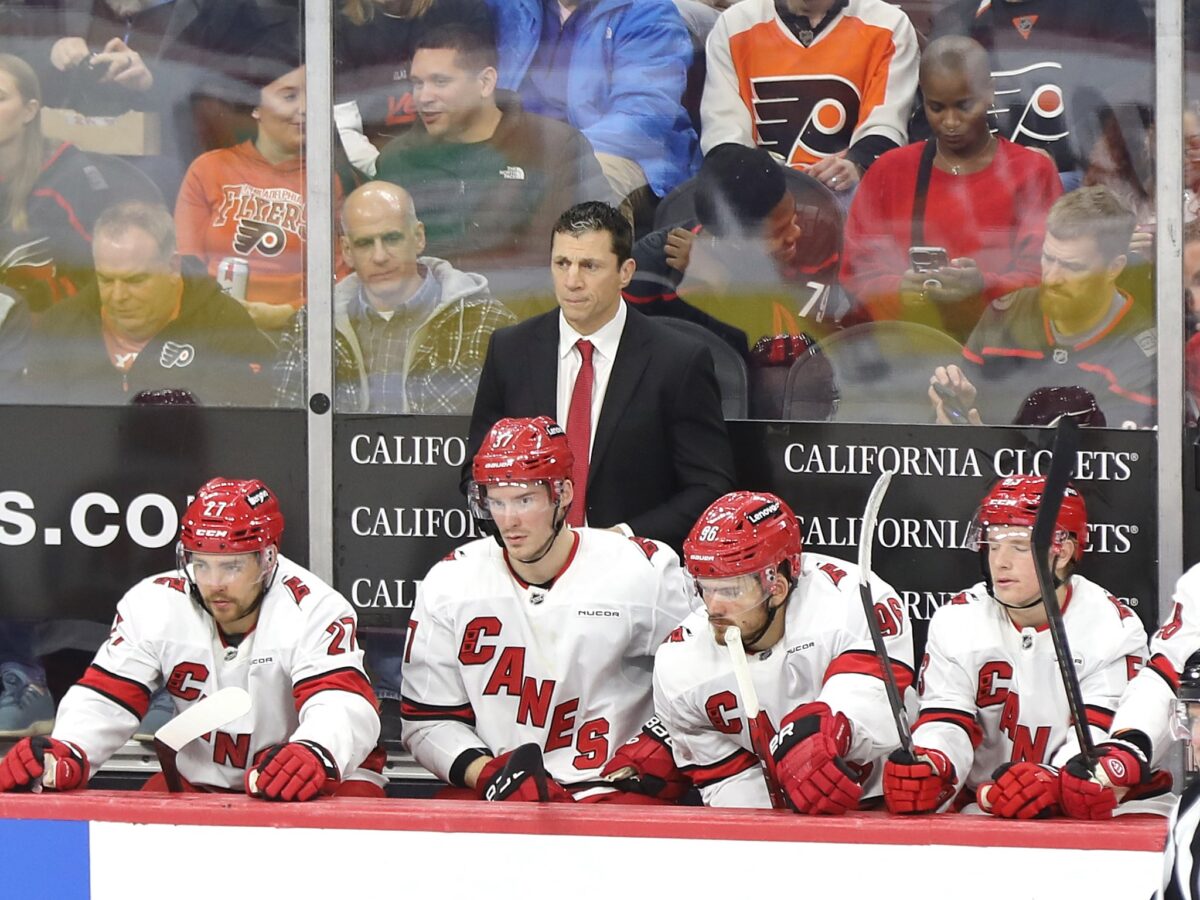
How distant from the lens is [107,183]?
4406mm

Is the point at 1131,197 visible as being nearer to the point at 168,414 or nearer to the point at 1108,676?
the point at 1108,676

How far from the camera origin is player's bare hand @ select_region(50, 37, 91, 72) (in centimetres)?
438

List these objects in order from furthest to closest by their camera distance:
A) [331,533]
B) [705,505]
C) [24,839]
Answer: [331,533]
[705,505]
[24,839]

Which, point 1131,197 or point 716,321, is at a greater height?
point 1131,197

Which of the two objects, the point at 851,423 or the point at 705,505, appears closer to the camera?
the point at 705,505

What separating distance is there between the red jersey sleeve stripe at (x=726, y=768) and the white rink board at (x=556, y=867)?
66 centimetres

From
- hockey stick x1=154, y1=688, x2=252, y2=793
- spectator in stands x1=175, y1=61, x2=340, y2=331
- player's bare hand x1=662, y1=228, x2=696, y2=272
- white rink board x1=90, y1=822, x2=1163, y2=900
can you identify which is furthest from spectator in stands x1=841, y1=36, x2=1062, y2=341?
hockey stick x1=154, y1=688, x2=252, y2=793

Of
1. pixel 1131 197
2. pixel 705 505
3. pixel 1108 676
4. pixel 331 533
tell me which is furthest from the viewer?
pixel 331 533

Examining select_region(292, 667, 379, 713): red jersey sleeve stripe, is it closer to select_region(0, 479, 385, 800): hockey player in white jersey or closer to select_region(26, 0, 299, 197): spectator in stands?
select_region(0, 479, 385, 800): hockey player in white jersey

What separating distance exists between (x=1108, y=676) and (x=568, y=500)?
3.73 feet

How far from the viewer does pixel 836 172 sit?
168 inches

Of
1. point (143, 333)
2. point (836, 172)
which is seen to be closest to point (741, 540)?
point (836, 172)

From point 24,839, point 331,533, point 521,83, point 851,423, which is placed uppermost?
point 521,83

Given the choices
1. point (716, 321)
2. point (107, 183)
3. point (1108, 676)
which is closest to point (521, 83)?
point (716, 321)
